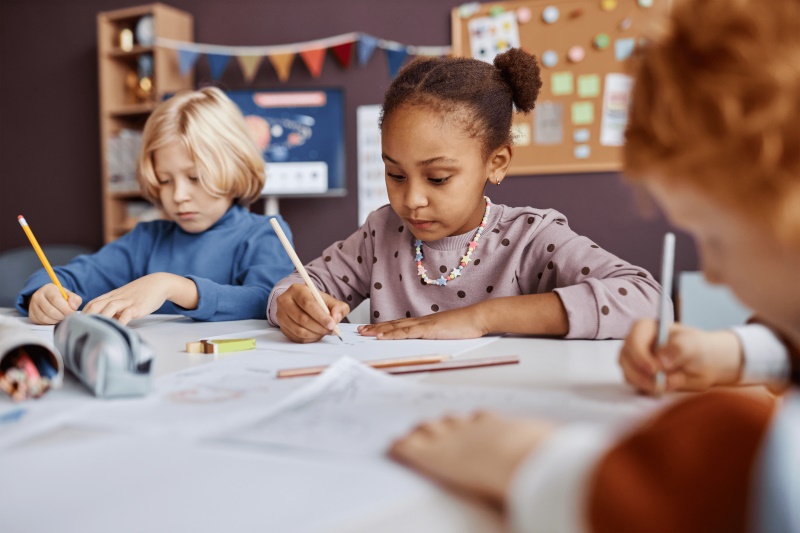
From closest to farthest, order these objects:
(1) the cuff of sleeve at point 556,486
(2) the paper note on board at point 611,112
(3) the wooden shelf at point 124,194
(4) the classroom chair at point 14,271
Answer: (1) the cuff of sleeve at point 556,486
(4) the classroom chair at point 14,271
(2) the paper note on board at point 611,112
(3) the wooden shelf at point 124,194

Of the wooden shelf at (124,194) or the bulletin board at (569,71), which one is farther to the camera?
the wooden shelf at (124,194)

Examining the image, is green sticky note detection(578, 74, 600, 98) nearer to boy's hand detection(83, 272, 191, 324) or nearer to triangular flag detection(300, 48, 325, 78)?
triangular flag detection(300, 48, 325, 78)

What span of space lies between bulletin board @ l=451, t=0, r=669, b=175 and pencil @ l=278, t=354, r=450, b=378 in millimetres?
2380

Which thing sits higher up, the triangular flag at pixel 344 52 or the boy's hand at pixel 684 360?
the triangular flag at pixel 344 52

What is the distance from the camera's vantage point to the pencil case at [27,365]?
54cm

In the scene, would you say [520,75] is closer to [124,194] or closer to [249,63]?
[249,63]

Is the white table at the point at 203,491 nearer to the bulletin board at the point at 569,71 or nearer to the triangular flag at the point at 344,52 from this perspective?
the bulletin board at the point at 569,71

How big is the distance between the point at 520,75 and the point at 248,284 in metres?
0.63

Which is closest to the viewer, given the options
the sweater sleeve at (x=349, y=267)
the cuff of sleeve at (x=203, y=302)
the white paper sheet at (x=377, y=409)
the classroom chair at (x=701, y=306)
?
the white paper sheet at (x=377, y=409)

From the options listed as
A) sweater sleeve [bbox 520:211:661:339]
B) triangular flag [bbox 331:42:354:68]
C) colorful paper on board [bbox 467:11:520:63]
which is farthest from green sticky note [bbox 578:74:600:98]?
sweater sleeve [bbox 520:211:661:339]

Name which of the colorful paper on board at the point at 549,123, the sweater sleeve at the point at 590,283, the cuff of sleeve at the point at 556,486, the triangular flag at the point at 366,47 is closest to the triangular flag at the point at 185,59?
the triangular flag at the point at 366,47

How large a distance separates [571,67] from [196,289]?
231cm

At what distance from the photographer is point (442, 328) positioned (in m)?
0.85

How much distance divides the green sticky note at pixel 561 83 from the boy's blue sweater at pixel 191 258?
187 centimetres
